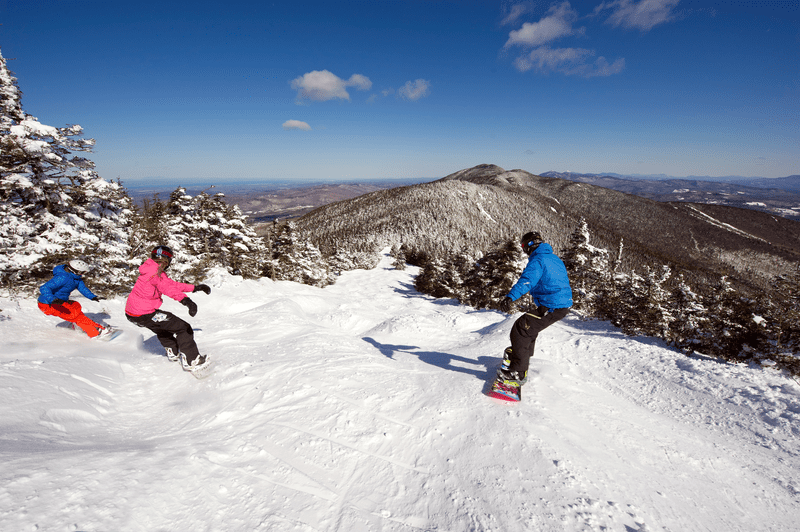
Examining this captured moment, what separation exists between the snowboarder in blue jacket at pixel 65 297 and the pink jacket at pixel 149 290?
2217 mm

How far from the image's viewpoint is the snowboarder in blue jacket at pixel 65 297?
279 inches

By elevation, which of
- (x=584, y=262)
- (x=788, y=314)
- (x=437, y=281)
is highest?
(x=788, y=314)

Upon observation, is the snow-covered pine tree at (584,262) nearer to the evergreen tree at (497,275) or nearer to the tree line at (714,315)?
the tree line at (714,315)

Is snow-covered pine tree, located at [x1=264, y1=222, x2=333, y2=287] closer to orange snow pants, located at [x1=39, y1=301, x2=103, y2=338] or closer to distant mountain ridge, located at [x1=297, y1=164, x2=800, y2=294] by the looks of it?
orange snow pants, located at [x1=39, y1=301, x2=103, y2=338]

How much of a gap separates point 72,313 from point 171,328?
3.13 metres

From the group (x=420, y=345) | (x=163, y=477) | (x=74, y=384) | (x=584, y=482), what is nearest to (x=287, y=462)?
(x=163, y=477)

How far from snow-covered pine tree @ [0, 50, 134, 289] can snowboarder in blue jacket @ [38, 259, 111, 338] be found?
8.60 feet

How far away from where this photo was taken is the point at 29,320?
24.4 ft

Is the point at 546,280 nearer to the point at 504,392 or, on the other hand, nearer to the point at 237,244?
the point at 504,392

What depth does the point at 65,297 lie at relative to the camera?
727 cm

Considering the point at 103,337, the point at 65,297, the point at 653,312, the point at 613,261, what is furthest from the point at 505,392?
the point at 613,261

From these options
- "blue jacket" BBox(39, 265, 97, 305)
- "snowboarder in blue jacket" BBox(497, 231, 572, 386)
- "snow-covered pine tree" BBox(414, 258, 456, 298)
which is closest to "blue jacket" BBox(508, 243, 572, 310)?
"snowboarder in blue jacket" BBox(497, 231, 572, 386)

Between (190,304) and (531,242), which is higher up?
(531,242)

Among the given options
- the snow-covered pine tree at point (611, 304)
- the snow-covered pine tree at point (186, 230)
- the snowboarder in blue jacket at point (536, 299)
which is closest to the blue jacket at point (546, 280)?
the snowboarder in blue jacket at point (536, 299)
